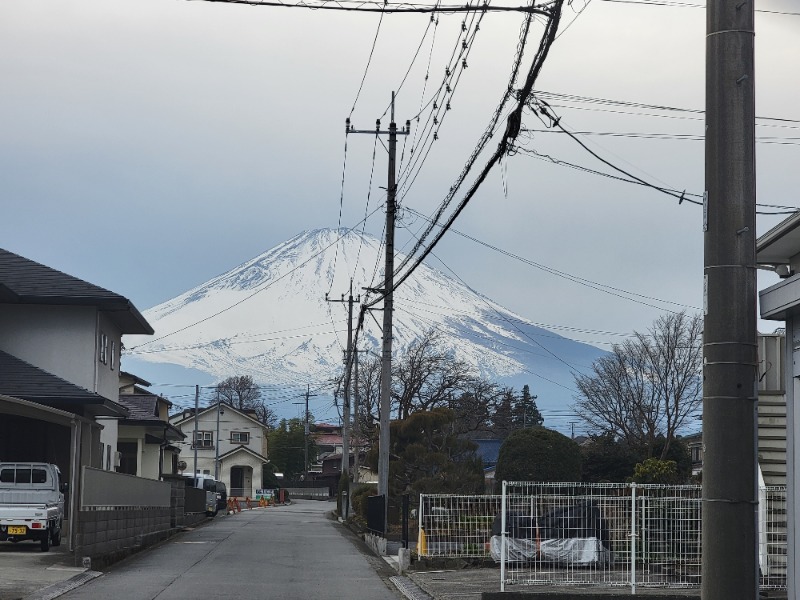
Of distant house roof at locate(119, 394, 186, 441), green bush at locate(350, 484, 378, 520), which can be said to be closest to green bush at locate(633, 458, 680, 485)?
green bush at locate(350, 484, 378, 520)

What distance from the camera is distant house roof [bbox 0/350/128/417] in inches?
985

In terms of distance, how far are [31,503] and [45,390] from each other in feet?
13.9

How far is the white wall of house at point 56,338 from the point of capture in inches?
1139

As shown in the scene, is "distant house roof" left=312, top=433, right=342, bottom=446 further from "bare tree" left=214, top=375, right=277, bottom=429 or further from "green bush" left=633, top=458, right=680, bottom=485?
"green bush" left=633, top=458, right=680, bottom=485

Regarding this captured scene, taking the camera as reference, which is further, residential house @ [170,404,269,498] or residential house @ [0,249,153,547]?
residential house @ [170,404,269,498]

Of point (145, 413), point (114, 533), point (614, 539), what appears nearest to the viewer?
point (614, 539)

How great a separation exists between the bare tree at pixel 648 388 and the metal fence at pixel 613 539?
1562 inches

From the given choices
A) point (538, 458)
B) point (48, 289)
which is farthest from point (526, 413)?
point (48, 289)

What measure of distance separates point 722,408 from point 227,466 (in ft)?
282

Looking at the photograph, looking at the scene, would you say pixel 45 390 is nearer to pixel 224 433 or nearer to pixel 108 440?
pixel 108 440

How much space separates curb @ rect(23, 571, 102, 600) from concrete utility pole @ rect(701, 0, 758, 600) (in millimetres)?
10562

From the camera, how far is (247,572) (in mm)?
18875

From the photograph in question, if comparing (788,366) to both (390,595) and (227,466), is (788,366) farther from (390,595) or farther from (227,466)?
(227,466)

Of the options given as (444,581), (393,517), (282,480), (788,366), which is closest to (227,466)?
(282,480)
